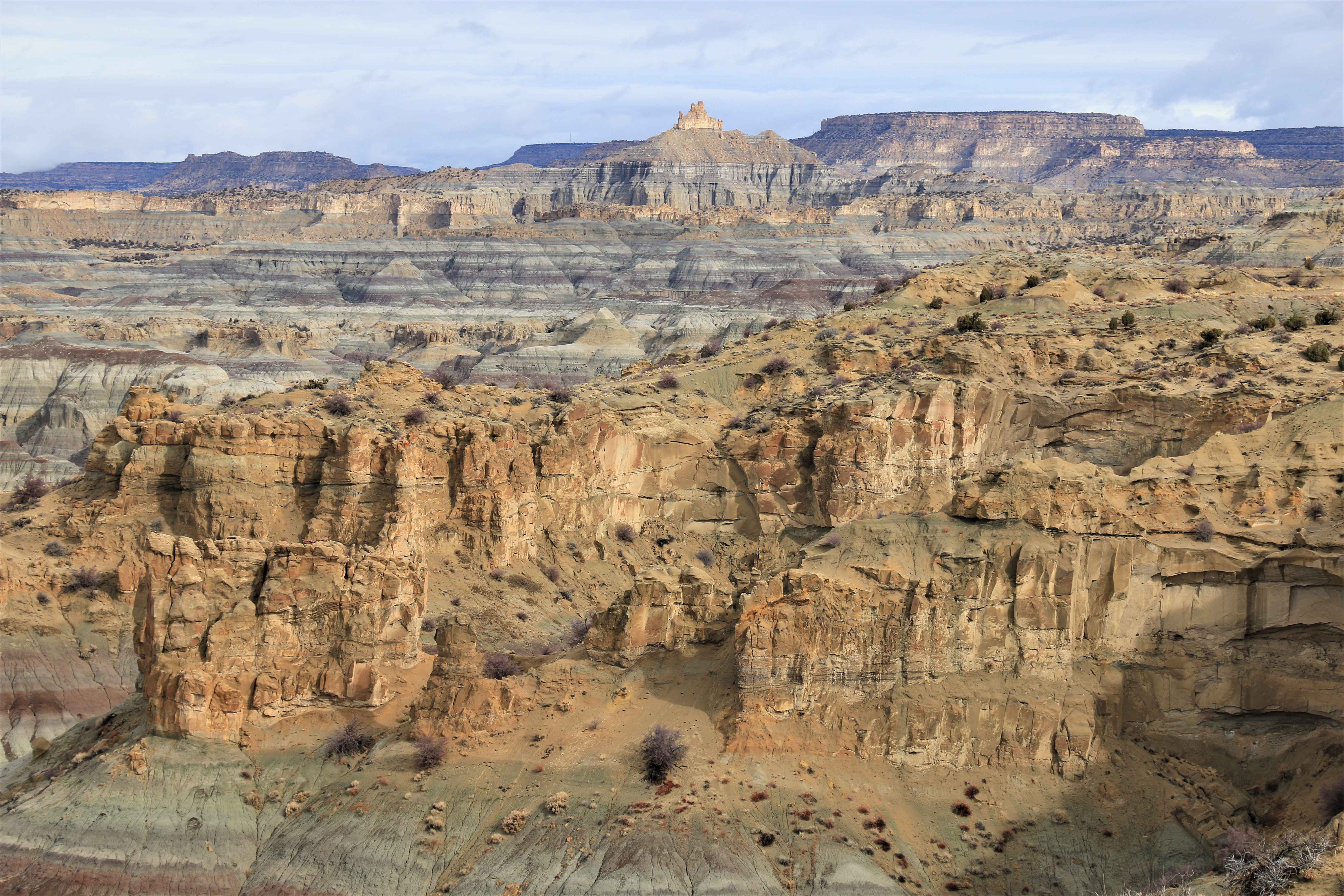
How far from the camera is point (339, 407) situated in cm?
4800

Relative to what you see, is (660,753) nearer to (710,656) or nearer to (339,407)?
(710,656)

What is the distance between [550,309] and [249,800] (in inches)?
6485

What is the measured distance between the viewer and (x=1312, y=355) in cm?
4831

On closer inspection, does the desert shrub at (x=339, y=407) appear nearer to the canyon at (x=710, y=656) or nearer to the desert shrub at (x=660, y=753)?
the canyon at (x=710, y=656)

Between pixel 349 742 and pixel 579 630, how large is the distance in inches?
464

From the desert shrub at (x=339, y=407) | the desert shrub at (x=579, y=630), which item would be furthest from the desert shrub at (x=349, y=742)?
the desert shrub at (x=339, y=407)

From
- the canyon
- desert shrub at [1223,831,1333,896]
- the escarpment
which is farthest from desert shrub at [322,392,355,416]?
desert shrub at [1223,831,1333,896]

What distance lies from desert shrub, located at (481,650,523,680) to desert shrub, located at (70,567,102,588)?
1969 cm

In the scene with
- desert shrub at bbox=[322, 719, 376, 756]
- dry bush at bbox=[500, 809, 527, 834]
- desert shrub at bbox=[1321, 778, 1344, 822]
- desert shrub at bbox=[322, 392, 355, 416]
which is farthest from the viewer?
→ desert shrub at bbox=[322, 392, 355, 416]

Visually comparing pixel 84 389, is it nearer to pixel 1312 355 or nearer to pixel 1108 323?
pixel 1108 323

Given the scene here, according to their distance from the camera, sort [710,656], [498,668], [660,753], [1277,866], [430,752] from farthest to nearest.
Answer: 1. [498,668]
2. [710,656]
3. [430,752]
4. [660,753]
5. [1277,866]

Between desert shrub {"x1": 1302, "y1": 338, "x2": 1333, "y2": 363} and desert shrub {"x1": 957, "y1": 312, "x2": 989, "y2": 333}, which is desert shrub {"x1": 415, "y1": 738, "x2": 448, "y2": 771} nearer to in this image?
desert shrub {"x1": 957, "y1": 312, "x2": 989, "y2": 333}

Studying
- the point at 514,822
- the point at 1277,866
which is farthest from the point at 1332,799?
the point at 514,822

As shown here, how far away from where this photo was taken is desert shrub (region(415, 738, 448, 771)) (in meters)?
29.8
